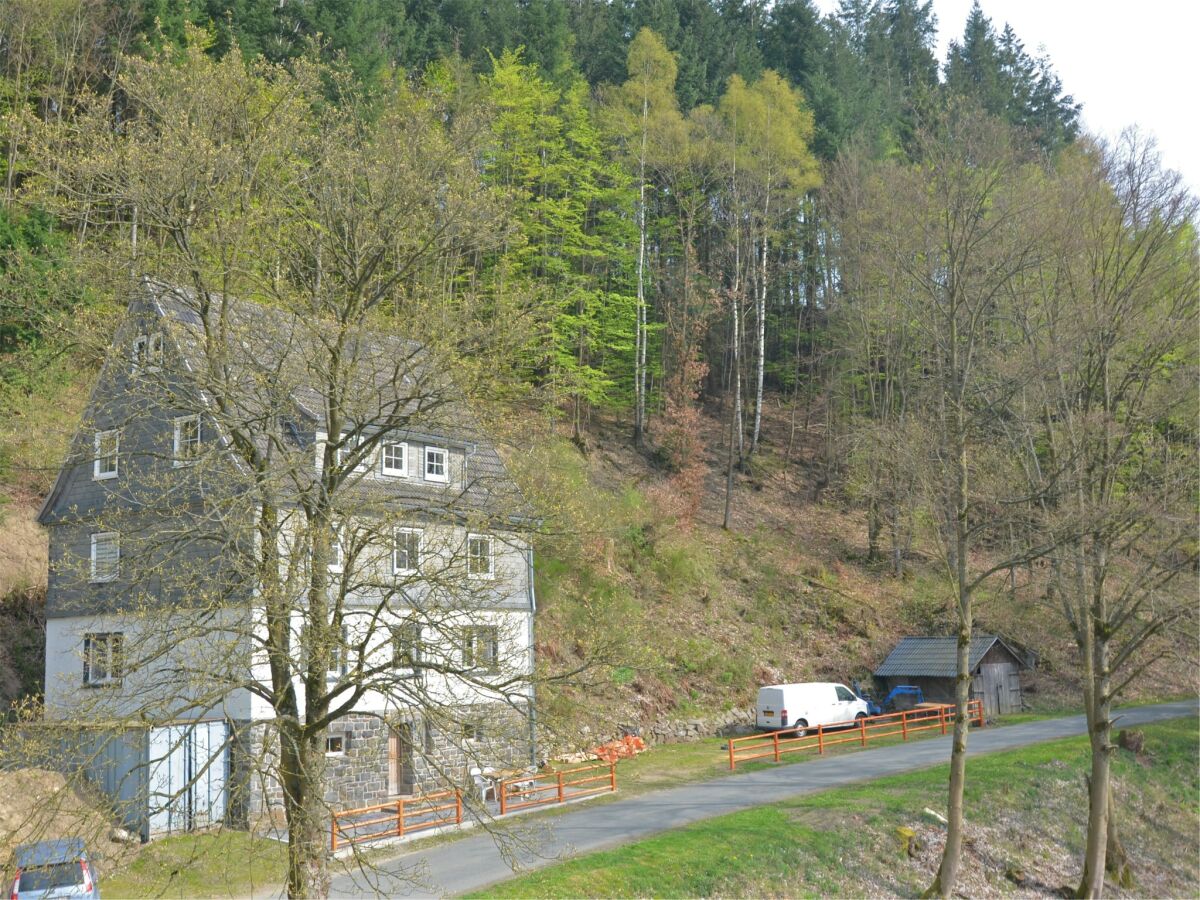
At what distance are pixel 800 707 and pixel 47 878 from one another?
22167 millimetres

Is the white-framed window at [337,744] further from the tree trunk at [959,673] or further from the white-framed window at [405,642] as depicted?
the tree trunk at [959,673]

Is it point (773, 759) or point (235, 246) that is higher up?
point (235, 246)

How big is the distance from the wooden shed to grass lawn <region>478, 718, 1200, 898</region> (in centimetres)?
609

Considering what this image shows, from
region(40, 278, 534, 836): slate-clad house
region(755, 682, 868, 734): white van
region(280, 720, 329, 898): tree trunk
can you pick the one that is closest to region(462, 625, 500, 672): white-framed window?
region(40, 278, 534, 836): slate-clad house

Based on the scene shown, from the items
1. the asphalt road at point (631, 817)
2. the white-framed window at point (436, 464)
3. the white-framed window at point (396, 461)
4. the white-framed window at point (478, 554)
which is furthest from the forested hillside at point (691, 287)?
the white-framed window at point (396, 461)

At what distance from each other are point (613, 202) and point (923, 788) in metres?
31.5

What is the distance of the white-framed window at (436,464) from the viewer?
26047 millimetres

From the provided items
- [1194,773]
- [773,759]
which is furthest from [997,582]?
[773,759]

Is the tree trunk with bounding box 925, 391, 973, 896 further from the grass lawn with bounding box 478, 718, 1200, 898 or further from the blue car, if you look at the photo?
the blue car

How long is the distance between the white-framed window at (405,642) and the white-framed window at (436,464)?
13.1 m

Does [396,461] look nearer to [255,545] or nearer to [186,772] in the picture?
[186,772]

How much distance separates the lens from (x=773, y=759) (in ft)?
93.2

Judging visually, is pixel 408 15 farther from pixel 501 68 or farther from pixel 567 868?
pixel 567 868

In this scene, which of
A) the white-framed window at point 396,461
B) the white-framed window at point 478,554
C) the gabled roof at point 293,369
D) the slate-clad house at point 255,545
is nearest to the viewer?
the slate-clad house at point 255,545
